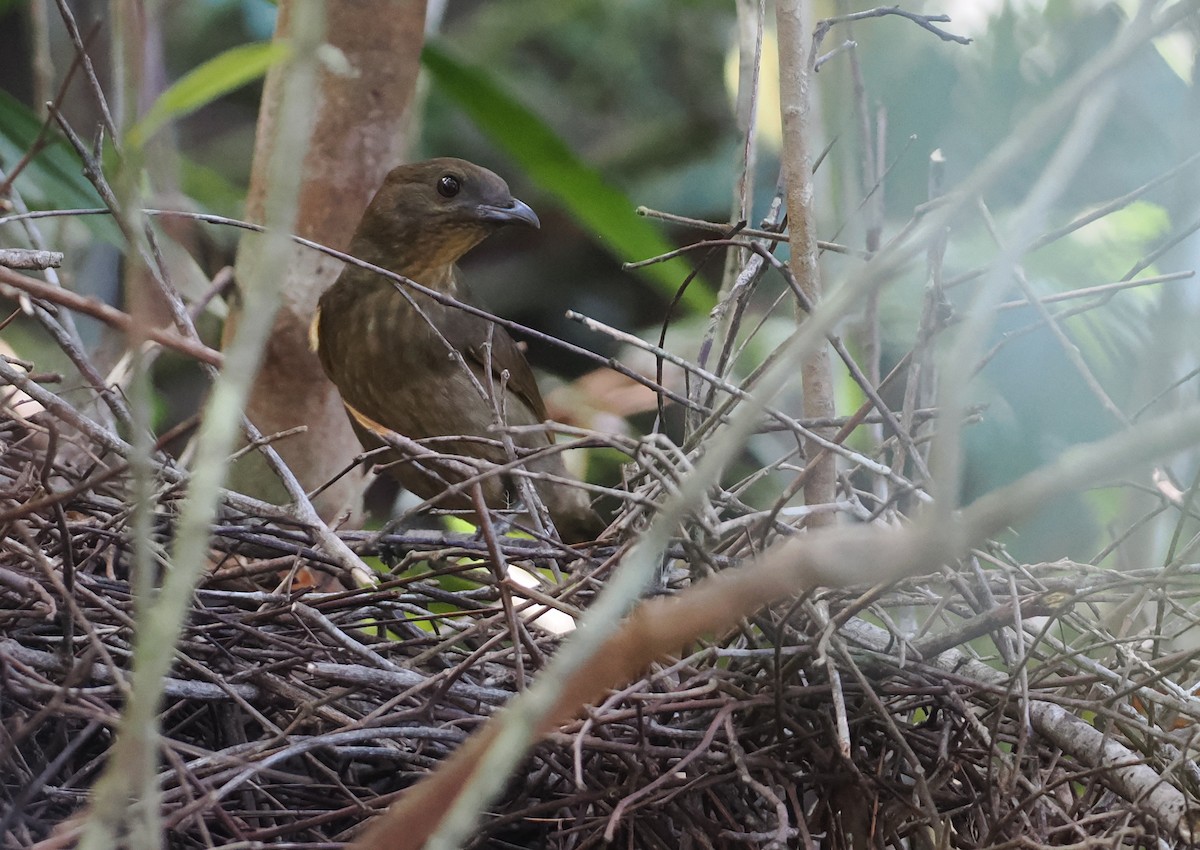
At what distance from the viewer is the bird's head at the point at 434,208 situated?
8.61ft

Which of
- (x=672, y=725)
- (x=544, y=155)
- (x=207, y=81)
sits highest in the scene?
(x=544, y=155)

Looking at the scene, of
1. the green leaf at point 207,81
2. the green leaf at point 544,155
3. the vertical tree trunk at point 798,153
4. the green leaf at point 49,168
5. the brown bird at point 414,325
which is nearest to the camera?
the green leaf at point 207,81

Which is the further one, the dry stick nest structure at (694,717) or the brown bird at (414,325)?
the brown bird at (414,325)

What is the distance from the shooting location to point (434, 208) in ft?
8.69

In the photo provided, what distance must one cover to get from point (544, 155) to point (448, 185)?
0.98ft

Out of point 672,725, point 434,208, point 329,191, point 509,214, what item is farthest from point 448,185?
point 672,725

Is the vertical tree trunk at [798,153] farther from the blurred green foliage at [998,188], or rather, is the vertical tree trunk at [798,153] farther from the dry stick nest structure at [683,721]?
the dry stick nest structure at [683,721]

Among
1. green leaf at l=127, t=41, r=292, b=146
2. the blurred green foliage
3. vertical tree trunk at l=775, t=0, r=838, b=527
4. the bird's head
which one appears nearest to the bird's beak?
the bird's head

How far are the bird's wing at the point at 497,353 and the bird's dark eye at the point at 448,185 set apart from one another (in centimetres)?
28

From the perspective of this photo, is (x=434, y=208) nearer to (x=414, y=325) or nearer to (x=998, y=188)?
(x=414, y=325)

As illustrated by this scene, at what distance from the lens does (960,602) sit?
1411 mm

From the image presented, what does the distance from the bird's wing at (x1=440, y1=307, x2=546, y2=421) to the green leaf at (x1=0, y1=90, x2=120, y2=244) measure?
770 millimetres

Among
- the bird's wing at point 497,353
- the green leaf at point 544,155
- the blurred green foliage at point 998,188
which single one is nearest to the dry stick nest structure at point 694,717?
the blurred green foliage at point 998,188

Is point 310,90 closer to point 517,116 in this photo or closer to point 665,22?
point 517,116
